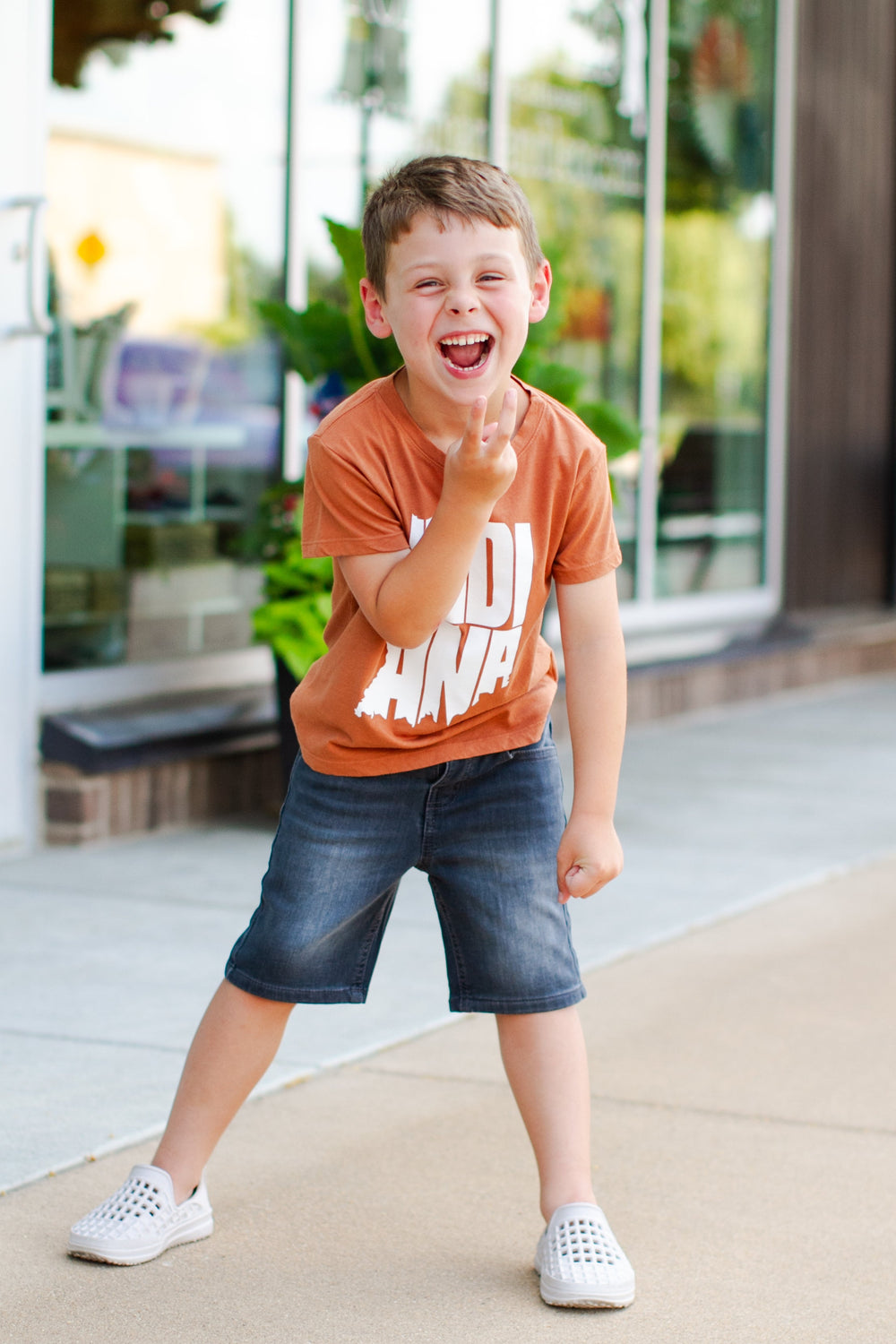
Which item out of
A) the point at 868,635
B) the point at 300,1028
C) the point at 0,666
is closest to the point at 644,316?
the point at 868,635

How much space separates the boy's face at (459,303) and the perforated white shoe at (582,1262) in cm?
108

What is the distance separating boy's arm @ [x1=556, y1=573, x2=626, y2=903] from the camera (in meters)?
2.55

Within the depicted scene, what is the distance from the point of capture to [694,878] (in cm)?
525

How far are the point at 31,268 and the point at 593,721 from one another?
3160mm

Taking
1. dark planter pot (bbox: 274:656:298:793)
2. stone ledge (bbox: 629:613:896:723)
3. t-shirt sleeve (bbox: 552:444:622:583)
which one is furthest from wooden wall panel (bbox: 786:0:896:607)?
t-shirt sleeve (bbox: 552:444:622:583)

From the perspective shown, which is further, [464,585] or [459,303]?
[464,585]

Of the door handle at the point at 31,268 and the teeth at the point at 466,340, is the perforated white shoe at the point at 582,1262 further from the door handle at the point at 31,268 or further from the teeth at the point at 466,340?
the door handle at the point at 31,268

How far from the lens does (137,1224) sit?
8.66 ft

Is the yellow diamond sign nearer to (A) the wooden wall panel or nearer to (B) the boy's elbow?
(B) the boy's elbow

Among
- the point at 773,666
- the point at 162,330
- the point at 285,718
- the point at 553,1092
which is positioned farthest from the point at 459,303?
the point at 773,666

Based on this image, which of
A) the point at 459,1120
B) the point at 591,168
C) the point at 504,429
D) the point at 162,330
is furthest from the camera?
the point at 591,168

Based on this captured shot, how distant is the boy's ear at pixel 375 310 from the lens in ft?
8.24

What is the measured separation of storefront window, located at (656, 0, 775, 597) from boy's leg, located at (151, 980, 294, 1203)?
6609 mm

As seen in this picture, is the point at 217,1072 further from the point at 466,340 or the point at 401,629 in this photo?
the point at 466,340
